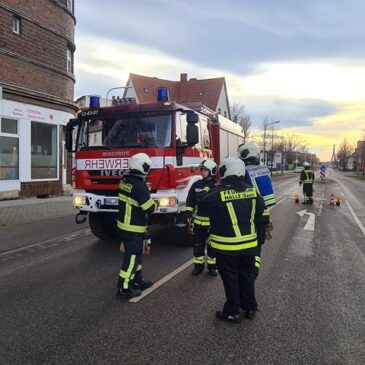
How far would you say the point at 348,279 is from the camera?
641 cm

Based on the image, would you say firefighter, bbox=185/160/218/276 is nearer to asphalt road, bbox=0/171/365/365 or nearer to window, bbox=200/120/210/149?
asphalt road, bbox=0/171/365/365

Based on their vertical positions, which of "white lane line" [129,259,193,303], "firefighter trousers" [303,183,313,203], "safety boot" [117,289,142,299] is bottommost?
"white lane line" [129,259,193,303]

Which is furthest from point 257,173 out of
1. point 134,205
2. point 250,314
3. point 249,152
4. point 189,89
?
point 189,89

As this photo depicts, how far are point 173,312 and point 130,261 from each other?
3.03 feet

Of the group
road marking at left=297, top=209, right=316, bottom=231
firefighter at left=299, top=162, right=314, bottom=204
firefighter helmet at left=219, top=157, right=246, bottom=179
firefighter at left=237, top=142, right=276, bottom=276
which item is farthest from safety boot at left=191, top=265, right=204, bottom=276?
firefighter at left=299, top=162, right=314, bottom=204

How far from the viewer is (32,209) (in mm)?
15062

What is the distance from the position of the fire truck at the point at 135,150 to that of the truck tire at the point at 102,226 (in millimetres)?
554

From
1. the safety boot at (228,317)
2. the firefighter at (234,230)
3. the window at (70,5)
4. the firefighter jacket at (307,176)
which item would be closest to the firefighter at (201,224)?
the firefighter at (234,230)

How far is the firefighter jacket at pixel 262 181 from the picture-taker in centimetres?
536

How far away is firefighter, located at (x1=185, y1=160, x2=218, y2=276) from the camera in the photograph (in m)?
6.43

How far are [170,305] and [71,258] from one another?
10.6ft

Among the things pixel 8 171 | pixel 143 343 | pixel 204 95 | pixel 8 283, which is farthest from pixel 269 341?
pixel 204 95

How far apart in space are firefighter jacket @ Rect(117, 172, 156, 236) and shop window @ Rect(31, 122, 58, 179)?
1370 cm

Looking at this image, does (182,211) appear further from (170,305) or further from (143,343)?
(143,343)
